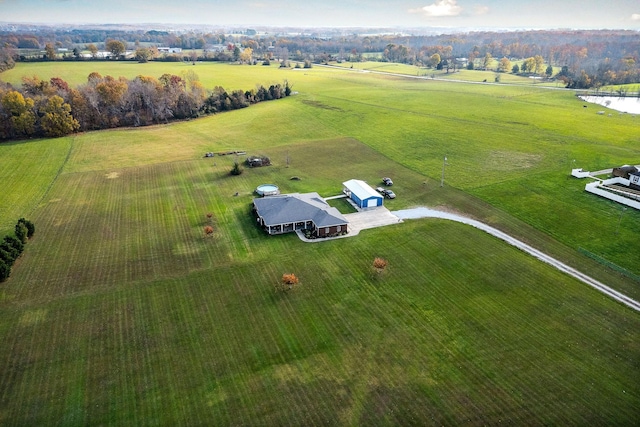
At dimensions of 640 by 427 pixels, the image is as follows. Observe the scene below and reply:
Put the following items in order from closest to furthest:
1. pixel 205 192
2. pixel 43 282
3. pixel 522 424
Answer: pixel 522 424
pixel 43 282
pixel 205 192

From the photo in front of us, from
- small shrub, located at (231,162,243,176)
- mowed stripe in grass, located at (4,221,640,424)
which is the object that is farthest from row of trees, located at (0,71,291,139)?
mowed stripe in grass, located at (4,221,640,424)

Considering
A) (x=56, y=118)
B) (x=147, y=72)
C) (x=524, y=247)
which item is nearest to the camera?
(x=524, y=247)

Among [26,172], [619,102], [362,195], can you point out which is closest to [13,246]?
[26,172]

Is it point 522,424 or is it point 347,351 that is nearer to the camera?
point 522,424

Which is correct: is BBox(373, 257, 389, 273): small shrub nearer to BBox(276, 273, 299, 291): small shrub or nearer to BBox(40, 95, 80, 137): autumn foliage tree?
BBox(276, 273, 299, 291): small shrub

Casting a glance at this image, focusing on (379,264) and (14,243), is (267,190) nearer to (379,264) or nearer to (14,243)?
(379,264)

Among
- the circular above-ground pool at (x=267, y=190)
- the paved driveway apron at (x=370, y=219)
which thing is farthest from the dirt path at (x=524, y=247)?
the circular above-ground pool at (x=267, y=190)

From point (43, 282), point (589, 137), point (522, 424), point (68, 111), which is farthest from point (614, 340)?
point (68, 111)

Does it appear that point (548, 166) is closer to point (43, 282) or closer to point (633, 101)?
point (43, 282)
